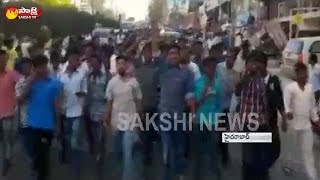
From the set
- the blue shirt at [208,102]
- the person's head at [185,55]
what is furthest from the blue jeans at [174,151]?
the person's head at [185,55]

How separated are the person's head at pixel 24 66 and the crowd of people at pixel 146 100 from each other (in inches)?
0.4

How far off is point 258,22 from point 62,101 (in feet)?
6.17

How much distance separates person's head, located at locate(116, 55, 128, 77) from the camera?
23.9ft

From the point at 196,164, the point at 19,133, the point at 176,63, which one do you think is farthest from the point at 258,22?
the point at 19,133

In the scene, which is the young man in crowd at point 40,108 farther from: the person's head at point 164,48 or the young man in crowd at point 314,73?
the young man in crowd at point 314,73

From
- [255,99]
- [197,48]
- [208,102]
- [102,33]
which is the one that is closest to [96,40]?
[102,33]

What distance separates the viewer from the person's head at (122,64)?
729cm

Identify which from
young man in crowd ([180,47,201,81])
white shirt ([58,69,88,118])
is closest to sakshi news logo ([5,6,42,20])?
white shirt ([58,69,88,118])

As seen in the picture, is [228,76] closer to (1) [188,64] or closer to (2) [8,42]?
(1) [188,64]

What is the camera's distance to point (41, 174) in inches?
281

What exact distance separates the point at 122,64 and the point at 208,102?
2.67 ft

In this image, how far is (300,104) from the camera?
23.7ft

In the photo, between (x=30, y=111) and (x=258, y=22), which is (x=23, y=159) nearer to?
(x=30, y=111)

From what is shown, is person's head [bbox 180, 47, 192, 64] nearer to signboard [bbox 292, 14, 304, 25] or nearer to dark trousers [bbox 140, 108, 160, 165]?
dark trousers [bbox 140, 108, 160, 165]
